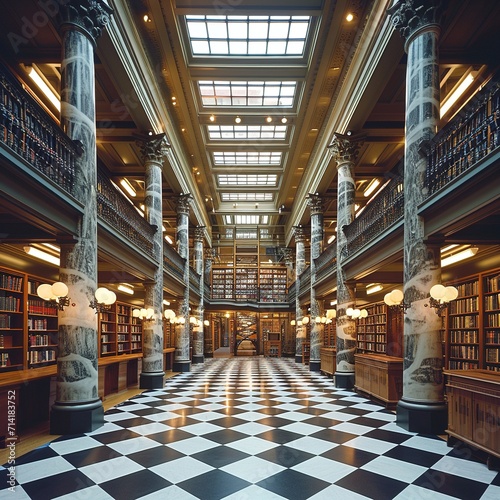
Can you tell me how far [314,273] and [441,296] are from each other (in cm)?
1031

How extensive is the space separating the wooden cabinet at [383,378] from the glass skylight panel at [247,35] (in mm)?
7482

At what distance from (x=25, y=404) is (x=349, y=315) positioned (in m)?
7.71

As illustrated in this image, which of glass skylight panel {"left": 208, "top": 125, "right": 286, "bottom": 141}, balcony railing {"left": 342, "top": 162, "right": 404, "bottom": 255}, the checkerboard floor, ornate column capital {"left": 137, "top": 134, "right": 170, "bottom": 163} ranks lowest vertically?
the checkerboard floor

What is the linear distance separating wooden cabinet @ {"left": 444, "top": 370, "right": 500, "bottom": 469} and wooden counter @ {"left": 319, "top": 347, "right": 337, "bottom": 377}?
24.1 ft

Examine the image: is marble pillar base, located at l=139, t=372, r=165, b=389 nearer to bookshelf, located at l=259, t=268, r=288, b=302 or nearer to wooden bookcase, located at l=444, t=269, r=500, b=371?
wooden bookcase, located at l=444, t=269, r=500, b=371

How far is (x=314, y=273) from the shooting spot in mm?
16172

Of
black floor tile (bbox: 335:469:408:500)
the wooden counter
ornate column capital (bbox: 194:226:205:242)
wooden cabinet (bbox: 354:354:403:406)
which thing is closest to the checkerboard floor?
black floor tile (bbox: 335:469:408:500)

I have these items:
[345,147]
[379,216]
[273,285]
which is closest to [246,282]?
[273,285]

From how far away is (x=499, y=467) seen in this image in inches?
176

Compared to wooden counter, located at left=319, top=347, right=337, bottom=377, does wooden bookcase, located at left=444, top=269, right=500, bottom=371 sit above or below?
above

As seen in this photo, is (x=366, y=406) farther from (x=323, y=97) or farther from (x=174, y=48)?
(x=174, y=48)

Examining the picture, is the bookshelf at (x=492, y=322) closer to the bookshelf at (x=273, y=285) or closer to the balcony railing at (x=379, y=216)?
the balcony railing at (x=379, y=216)

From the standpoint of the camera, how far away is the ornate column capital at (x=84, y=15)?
6.46 metres

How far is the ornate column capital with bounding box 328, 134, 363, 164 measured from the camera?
1112 cm
